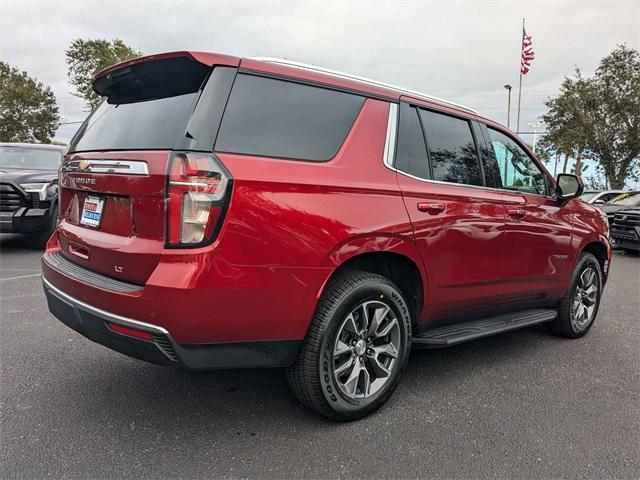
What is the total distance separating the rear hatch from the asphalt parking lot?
0.84 m

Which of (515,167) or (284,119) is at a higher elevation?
(284,119)

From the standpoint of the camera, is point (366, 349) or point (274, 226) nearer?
point (274, 226)

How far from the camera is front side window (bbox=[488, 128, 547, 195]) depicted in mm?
3713

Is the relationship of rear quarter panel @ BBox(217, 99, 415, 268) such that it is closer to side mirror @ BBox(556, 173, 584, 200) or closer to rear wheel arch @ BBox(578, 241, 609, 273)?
side mirror @ BBox(556, 173, 584, 200)

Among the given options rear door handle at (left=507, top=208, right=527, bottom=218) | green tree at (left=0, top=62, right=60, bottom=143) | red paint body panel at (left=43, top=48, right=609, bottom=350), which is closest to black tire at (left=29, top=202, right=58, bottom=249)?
red paint body panel at (left=43, top=48, right=609, bottom=350)

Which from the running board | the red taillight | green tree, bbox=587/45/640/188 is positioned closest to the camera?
the red taillight

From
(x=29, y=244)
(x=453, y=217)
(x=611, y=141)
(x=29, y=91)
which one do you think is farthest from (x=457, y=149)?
(x=29, y=91)

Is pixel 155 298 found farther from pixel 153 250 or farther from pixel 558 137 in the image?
pixel 558 137

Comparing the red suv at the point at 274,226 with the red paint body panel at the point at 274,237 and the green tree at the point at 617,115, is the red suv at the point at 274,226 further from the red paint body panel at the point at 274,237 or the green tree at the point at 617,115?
the green tree at the point at 617,115

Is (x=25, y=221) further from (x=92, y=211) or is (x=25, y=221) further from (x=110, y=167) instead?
(x=110, y=167)

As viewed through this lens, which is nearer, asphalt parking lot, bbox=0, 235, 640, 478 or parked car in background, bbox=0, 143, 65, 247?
asphalt parking lot, bbox=0, 235, 640, 478

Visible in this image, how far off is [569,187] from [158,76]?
3.36m

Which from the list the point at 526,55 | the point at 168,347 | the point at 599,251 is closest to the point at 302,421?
the point at 168,347

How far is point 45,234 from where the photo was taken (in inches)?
317
